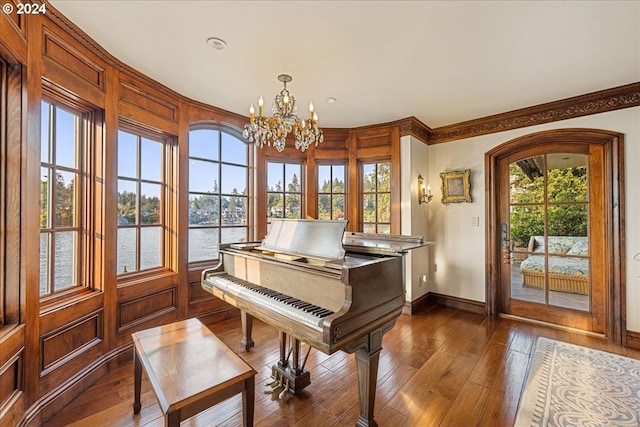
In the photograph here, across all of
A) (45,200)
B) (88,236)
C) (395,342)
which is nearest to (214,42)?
(45,200)

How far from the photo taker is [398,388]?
2.11 metres

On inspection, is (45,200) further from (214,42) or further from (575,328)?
(575,328)

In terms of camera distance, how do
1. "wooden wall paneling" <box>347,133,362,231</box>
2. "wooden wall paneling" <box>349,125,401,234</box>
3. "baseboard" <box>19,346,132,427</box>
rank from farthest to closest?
"wooden wall paneling" <box>347,133,362,231</box>
"wooden wall paneling" <box>349,125,401,234</box>
"baseboard" <box>19,346,132,427</box>

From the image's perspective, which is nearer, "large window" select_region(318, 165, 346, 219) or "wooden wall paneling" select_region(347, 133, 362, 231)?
"wooden wall paneling" select_region(347, 133, 362, 231)

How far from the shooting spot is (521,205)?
11.5 ft

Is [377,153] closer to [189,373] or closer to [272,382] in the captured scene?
[272,382]

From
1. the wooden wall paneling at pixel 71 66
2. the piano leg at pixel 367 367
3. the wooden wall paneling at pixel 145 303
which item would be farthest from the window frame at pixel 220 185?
the piano leg at pixel 367 367

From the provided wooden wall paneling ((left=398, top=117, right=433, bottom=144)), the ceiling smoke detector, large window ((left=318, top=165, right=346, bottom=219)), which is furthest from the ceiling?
large window ((left=318, top=165, right=346, bottom=219))

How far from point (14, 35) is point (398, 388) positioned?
331 centimetres

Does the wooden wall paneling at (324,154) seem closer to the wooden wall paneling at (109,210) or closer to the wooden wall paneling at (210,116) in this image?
the wooden wall paneling at (210,116)

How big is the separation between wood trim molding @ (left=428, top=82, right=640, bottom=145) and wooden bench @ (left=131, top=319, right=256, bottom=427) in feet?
12.8

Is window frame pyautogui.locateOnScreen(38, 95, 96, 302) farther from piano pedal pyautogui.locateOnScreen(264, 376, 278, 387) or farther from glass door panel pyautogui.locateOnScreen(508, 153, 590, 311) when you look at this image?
glass door panel pyautogui.locateOnScreen(508, 153, 590, 311)

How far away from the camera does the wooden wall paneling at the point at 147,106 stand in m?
2.44

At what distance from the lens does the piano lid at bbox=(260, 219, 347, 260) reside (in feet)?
6.12
